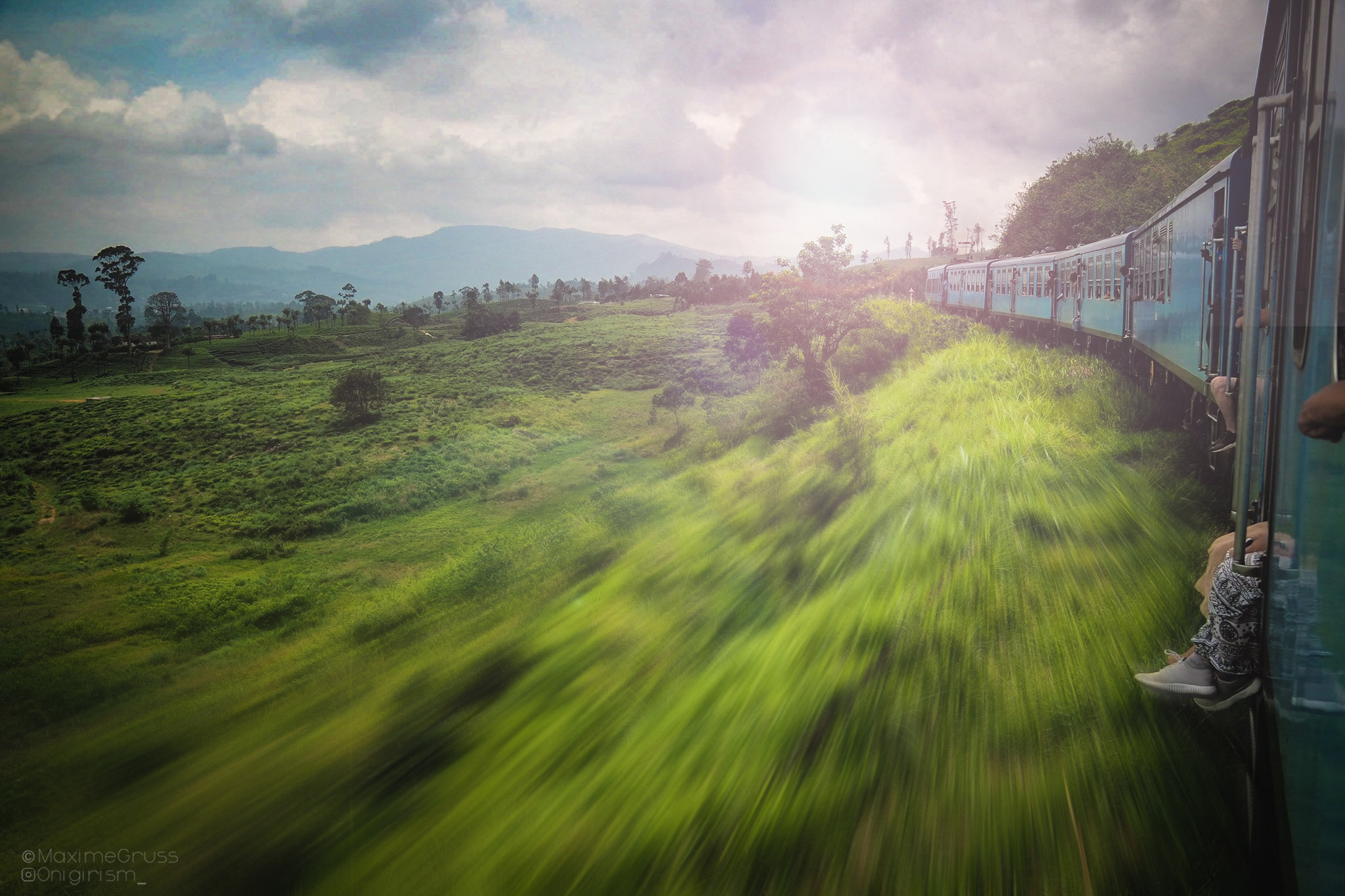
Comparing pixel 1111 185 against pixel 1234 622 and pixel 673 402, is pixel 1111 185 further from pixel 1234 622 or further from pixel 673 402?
pixel 1234 622

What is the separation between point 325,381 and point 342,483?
7.26 metres

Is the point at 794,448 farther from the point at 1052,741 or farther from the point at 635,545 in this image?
the point at 1052,741

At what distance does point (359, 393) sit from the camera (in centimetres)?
3198

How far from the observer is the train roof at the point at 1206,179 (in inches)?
216

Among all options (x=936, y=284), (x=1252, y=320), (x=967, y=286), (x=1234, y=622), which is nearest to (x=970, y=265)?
(x=967, y=286)

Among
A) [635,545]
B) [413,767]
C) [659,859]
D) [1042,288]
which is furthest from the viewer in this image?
[1042,288]

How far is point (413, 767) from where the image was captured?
11.7ft

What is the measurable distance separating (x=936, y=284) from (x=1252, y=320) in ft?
123

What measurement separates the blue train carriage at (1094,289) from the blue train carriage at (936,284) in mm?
18473

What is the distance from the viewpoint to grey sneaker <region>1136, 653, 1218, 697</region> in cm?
233

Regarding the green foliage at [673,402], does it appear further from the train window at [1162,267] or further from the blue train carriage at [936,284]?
the train window at [1162,267]

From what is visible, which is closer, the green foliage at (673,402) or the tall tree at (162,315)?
the green foliage at (673,402)

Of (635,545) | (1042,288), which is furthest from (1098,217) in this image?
(635,545)

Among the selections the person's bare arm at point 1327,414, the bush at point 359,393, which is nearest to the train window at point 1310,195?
the person's bare arm at point 1327,414
